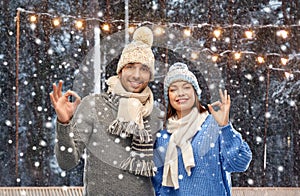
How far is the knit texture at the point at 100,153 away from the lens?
1.37 metres

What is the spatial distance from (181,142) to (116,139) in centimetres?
18

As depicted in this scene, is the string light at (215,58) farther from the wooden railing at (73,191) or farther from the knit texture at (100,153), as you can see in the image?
the knit texture at (100,153)

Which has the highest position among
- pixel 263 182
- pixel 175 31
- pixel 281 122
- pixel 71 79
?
pixel 175 31

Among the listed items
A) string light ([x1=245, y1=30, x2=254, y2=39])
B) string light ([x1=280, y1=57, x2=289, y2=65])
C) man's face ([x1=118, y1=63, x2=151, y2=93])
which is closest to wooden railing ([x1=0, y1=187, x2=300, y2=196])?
string light ([x1=280, y1=57, x2=289, y2=65])

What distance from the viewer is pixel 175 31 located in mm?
2355

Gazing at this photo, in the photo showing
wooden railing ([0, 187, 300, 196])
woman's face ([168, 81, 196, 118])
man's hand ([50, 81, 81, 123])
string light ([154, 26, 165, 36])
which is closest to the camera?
man's hand ([50, 81, 81, 123])

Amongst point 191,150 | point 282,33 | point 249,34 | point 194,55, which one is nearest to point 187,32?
point 194,55

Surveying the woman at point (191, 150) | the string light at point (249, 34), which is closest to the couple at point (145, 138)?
the woman at point (191, 150)

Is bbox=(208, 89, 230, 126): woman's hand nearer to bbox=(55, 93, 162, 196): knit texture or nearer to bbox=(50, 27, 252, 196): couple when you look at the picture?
bbox=(50, 27, 252, 196): couple

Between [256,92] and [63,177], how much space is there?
871 mm

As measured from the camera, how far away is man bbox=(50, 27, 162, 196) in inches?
53.8

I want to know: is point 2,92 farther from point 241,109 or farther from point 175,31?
point 241,109

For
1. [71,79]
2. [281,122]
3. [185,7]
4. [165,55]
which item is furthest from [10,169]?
[281,122]

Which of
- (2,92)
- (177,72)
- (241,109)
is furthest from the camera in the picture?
(241,109)
